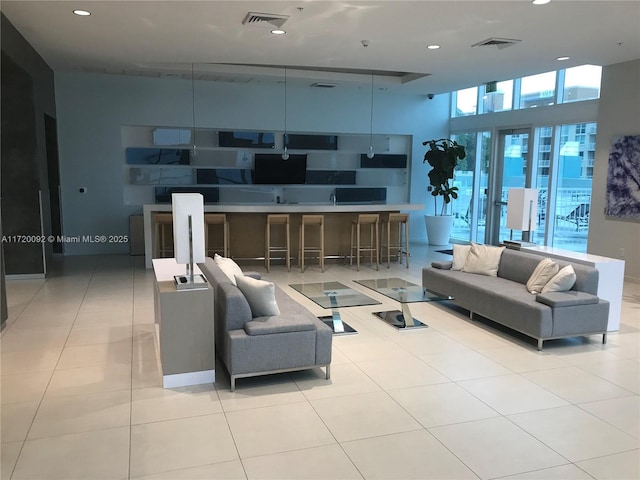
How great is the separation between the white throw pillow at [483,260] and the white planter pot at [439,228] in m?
4.81

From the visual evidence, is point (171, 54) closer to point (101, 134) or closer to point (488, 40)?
point (101, 134)

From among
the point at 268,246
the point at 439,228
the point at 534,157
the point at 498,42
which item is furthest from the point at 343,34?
the point at 439,228

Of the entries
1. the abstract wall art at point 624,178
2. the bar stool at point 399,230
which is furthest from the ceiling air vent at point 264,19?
the abstract wall art at point 624,178

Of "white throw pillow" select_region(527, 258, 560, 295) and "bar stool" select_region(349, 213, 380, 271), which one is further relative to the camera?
"bar stool" select_region(349, 213, 380, 271)

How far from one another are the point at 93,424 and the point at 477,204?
31.0 ft

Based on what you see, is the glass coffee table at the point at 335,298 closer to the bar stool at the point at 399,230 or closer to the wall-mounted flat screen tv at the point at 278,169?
the bar stool at the point at 399,230

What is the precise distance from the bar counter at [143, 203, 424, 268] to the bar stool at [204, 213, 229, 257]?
11 cm

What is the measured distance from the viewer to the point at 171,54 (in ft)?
23.2

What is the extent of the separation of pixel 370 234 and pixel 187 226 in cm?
556

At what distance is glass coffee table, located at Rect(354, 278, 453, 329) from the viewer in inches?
200

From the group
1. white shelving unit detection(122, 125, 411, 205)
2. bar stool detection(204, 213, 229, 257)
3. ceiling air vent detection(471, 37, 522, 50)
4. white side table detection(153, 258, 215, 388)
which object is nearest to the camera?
white side table detection(153, 258, 215, 388)

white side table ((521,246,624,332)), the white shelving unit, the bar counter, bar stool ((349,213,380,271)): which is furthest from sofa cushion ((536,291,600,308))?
the white shelving unit

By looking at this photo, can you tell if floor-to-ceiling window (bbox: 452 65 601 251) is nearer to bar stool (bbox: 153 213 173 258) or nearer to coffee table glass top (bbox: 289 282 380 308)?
coffee table glass top (bbox: 289 282 380 308)

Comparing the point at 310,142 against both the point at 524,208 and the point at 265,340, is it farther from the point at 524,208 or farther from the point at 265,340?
the point at 265,340
